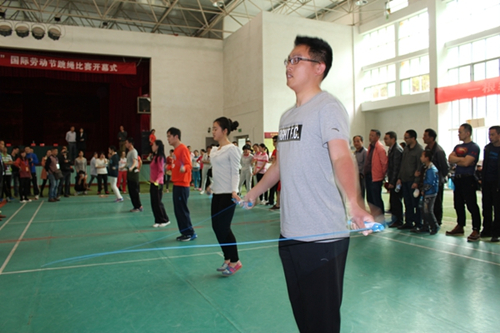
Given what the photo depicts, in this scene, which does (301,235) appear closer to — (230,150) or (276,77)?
(230,150)

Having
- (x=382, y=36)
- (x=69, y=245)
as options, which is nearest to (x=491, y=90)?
(x=382, y=36)

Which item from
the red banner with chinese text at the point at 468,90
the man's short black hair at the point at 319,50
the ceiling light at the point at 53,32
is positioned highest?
the ceiling light at the point at 53,32

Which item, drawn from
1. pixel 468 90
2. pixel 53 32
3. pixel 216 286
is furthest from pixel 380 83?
pixel 216 286

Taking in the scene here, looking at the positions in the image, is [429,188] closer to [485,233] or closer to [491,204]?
[491,204]

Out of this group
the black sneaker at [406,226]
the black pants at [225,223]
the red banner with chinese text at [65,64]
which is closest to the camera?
the black pants at [225,223]

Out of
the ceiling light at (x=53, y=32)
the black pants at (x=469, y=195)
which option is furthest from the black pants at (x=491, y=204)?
the ceiling light at (x=53, y=32)

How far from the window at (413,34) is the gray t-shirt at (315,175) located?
775 inches

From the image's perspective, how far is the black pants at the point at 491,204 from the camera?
19.5 ft

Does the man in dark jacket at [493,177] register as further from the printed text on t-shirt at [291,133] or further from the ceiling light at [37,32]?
the ceiling light at [37,32]

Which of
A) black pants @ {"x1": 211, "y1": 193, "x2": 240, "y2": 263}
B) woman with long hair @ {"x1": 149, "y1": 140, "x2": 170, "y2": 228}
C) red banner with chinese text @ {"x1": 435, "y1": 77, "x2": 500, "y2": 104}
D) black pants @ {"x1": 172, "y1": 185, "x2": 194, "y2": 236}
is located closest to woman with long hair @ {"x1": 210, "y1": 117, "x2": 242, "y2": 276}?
black pants @ {"x1": 211, "y1": 193, "x2": 240, "y2": 263}

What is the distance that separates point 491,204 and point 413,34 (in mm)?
15742

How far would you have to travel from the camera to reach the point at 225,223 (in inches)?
175

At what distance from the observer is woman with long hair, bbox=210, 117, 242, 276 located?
14.6 ft

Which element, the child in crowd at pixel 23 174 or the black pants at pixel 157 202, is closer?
the black pants at pixel 157 202
